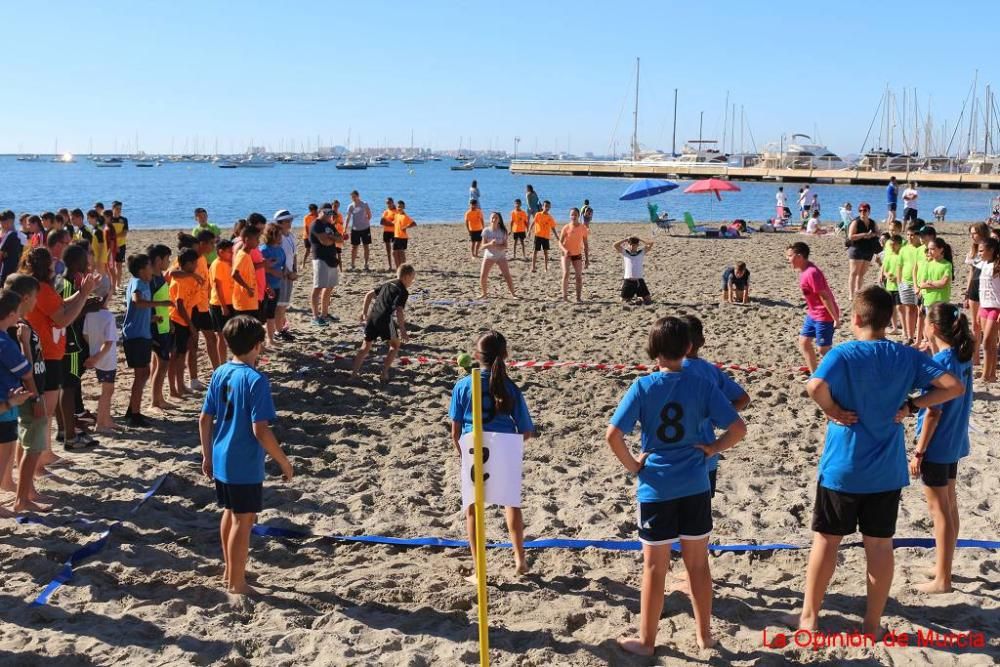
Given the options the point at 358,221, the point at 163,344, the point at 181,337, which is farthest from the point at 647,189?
the point at 163,344

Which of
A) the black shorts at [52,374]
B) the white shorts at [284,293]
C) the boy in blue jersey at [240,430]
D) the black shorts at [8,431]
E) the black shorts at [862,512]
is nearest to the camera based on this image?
the black shorts at [862,512]

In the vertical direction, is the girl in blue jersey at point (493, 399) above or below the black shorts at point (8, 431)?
above

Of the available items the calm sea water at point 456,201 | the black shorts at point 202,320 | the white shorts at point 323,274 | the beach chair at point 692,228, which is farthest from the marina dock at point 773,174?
the black shorts at point 202,320

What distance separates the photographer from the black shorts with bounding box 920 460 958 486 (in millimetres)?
4418

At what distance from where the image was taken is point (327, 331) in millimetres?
11711

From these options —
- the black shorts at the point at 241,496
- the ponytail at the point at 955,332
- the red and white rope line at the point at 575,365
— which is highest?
the ponytail at the point at 955,332

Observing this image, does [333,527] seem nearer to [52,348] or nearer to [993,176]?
[52,348]

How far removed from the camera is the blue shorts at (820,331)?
342 inches

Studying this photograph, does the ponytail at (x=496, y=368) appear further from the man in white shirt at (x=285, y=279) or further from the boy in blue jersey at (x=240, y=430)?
the man in white shirt at (x=285, y=279)

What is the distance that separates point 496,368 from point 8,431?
3.05m

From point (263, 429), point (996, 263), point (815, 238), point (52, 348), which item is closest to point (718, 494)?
point (263, 429)

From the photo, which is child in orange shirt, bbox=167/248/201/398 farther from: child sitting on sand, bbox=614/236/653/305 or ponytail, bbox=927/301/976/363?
child sitting on sand, bbox=614/236/653/305

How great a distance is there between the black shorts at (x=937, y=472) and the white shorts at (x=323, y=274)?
9006 mm

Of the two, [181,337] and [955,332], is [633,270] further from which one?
[955,332]
